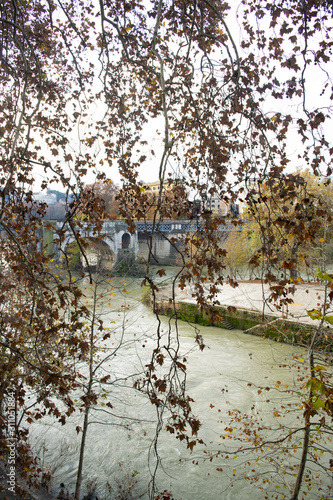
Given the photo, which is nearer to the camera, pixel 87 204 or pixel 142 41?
pixel 87 204

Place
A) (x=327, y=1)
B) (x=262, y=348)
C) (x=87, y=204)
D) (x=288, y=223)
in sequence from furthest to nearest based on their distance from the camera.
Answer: (x=262, y=348) < (x=87, y=204) < (x=327, y=1) < (x=288, y=223)

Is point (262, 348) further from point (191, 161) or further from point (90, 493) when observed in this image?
point (191, 161)

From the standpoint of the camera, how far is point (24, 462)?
354cm

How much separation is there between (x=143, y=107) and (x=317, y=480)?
20.3 ft

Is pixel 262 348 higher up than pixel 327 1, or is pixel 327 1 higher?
pixel 327 1

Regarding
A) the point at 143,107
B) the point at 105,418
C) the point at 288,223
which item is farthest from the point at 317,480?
the point at 143,107

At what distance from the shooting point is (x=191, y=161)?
3820 mm

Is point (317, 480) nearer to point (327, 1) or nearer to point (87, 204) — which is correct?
point (87, 204)

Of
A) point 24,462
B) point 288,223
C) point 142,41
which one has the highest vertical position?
point 142,41

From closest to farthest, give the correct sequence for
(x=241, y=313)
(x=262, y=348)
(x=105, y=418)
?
(x=105, y=418)
(x=262, y=348)
(x=241, y=313)

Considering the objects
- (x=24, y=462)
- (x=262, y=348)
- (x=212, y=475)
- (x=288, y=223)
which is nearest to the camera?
(x=288, y=223)

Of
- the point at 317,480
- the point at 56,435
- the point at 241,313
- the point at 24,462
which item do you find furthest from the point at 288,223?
the point at 241,313

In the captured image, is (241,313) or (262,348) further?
(241,313)

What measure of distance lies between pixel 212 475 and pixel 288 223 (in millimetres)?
5602
